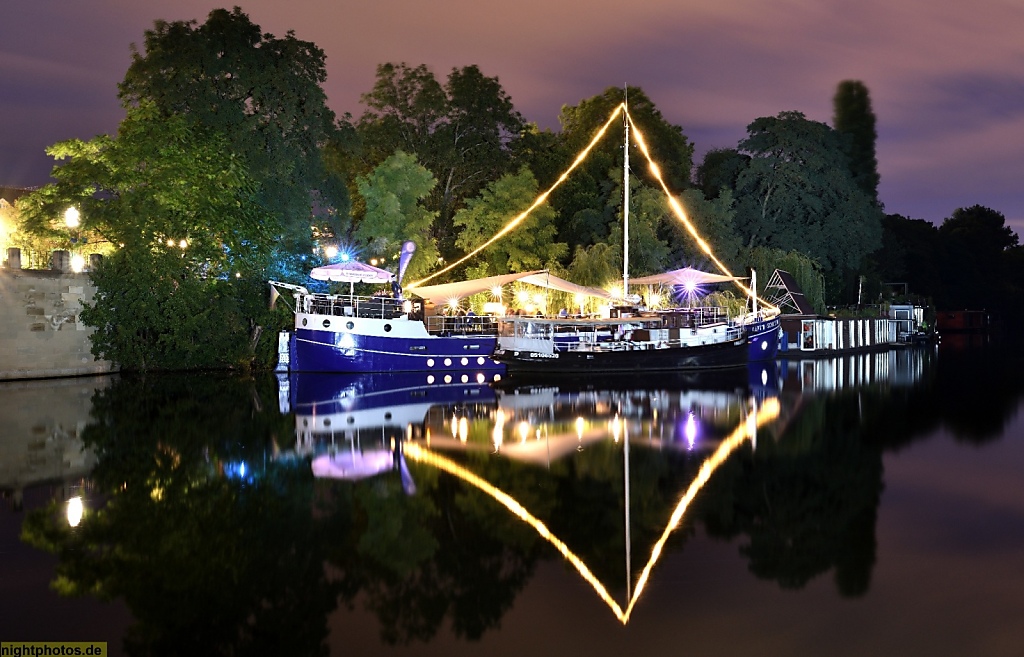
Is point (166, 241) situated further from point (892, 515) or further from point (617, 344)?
point (892, 515)

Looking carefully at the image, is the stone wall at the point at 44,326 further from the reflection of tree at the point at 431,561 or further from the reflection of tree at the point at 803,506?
the reflection of tree at the point at 803,506

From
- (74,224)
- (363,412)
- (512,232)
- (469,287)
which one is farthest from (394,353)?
(512,232)

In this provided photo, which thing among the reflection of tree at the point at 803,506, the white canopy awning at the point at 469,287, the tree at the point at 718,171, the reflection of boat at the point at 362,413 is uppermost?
the tree at the point at 718,171

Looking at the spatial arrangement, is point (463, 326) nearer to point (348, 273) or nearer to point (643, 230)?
point (348, 273)

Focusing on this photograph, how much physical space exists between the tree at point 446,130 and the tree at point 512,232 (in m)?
4.19

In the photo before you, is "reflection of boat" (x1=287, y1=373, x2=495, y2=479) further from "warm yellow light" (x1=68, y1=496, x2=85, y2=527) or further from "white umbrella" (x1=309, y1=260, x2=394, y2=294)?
"white umbrella" (x1=309, y1=260, x2=394, y2=294)

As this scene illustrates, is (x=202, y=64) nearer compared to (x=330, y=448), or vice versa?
(x=330, y=448)

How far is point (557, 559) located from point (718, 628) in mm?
2246

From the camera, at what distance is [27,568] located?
916 centimetres

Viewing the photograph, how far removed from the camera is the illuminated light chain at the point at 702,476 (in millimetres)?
8805

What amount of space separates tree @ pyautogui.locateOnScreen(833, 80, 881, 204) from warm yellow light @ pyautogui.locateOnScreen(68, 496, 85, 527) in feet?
245

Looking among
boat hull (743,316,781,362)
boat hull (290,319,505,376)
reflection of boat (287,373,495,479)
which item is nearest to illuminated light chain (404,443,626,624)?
reflection of boat (287,373,495,479)

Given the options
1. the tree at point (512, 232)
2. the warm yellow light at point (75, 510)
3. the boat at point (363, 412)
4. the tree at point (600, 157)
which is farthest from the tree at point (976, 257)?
the warm yellow light at point (75, 510)

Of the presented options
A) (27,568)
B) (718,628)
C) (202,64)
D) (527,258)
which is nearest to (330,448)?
(27,568)
